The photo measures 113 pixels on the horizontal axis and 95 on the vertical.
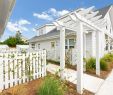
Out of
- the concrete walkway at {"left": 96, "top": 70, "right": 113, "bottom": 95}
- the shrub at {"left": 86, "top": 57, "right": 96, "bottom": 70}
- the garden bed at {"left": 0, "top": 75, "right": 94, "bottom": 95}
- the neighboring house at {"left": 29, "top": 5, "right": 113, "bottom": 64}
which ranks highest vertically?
the neighboring house at {"left": 29, "top": 5, "right": 113, "bottom": 64}

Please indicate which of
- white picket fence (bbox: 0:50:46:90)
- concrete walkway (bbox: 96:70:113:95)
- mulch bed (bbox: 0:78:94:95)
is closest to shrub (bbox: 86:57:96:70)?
concrete walkway (bbox: 96:70:113:95)

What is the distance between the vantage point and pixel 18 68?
770 cm

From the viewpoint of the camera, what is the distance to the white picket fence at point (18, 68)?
7077 mm

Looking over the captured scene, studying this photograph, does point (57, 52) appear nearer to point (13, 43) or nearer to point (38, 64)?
point (38, 64)

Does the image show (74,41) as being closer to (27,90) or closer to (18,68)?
(18,68)

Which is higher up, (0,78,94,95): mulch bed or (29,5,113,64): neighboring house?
(29,5,113,64): neighboring house

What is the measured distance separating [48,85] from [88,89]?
2.65m

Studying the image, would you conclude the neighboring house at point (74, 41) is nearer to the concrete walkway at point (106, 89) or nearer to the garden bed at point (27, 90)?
the concrete walkway at point (106, 89)

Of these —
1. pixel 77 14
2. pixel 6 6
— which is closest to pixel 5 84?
pixel 77 14

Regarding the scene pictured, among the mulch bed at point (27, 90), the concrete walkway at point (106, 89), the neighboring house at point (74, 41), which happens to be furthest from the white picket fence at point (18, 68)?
the neighboring house at point (74, 41)

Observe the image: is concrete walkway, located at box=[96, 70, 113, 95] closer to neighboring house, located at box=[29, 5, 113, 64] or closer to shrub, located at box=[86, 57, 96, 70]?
shrub, located at box=[86, 57, 96, 70]

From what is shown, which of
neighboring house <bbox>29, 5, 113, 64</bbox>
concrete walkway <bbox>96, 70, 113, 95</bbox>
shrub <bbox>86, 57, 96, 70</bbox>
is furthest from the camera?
neighboring house <bbox>29, 5, 113, 64</bbox>

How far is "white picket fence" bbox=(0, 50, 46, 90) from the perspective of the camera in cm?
708

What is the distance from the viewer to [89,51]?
1652 cm
